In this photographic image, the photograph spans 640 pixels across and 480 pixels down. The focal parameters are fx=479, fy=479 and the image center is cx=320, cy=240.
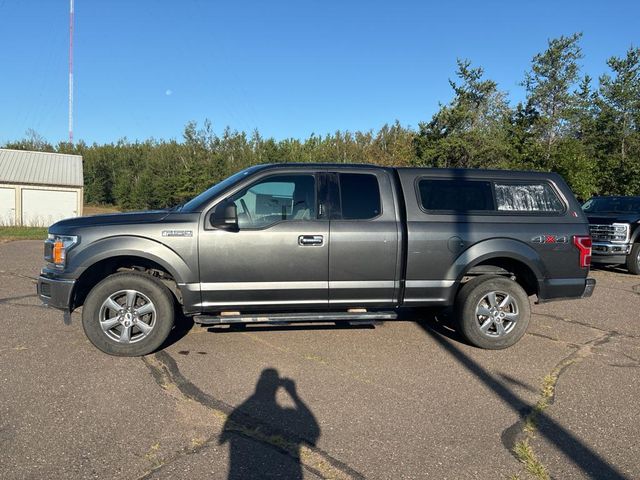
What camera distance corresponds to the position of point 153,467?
2.93 m

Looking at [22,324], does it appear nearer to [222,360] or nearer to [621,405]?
[222,360]

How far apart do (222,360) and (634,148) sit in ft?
92.2

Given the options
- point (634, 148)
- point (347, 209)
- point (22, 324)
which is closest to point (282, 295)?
point (347, 209)

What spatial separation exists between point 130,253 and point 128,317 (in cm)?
66

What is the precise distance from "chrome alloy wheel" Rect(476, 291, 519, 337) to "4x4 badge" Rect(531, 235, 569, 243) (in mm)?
687

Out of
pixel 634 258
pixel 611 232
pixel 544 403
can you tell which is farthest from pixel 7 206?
pixel 544 403

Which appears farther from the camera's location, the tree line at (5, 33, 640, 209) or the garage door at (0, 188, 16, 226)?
the garage door at (0, 188, 16, 226)

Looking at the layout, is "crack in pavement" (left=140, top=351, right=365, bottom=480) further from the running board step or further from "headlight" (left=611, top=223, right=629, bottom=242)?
"headlight" (left=611, top=223, right=629, bottom=242)

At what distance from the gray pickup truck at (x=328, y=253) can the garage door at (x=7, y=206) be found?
33.4 meters

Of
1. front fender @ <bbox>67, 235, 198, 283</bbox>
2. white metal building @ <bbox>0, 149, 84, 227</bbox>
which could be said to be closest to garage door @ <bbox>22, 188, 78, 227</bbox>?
white metal building @ <bbox>0, 149, 84, 227</bbox>

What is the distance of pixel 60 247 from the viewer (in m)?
4.77

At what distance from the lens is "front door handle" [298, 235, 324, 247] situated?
4926 millimetres

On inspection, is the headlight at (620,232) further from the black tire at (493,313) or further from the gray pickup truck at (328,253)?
the black tire at (493,313)

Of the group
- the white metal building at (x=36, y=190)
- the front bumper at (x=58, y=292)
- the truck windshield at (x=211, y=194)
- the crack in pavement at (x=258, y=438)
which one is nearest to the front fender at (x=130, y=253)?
the front bumper at (x=58, y=292)
